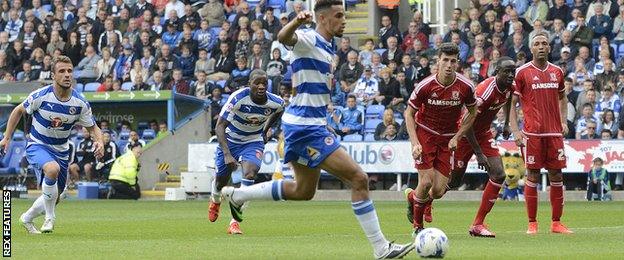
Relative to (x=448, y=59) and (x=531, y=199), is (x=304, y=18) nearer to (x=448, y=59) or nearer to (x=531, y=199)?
(x=448, y=59)

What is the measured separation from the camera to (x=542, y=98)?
56.4 feet

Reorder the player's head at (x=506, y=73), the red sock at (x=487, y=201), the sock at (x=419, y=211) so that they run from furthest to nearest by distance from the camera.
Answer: the player's head at (x=506, y=73) → the red sock at (x=487, y=201) → the sock at (x=419, y=211)

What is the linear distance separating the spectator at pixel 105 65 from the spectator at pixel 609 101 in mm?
14734

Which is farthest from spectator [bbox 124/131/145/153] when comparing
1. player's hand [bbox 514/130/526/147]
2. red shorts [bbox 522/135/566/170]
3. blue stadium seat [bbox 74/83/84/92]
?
player's hand [bbox 514/130/526/147]

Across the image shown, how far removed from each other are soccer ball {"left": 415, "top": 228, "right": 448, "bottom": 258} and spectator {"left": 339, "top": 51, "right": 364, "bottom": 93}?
22.1m

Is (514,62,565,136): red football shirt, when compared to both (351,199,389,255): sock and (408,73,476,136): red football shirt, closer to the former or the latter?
(408,73,476,136): red football shirt

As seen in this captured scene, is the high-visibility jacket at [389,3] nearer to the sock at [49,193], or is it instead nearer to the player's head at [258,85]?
the player's head at [258,85]

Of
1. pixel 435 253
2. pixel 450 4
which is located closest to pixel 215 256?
pixel 435 253

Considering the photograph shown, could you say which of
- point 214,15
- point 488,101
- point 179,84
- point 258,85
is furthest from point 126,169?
point 488,101

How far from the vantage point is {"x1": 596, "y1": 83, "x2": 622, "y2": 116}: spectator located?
100 feet

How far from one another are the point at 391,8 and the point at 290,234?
20886mm

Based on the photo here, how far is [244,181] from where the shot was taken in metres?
18.9

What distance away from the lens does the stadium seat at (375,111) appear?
3369 centimetres

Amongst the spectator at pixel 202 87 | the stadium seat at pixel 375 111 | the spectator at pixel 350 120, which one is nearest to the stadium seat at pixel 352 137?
the spectator at pixel 350 120
